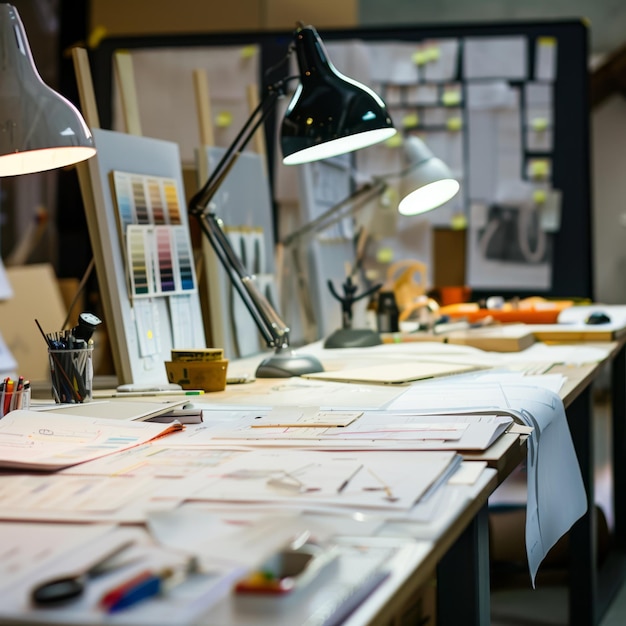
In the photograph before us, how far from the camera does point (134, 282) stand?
1923 millimetres

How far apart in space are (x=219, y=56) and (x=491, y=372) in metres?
2.48

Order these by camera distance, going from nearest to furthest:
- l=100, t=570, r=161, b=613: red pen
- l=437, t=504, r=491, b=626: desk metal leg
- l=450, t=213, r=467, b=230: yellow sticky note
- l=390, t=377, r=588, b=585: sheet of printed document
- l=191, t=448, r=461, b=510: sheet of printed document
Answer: l=100, t=570, r=161, b=613: red pen
l=191, t=448, r=461, b=510: sheet of printed document
l=437, t=504, r=491, b=626: desk metal leg
l=390, t=377, r=588, b=585: sheet of printed document
l=450, t=213, r=467, b=230: yellow sticky note

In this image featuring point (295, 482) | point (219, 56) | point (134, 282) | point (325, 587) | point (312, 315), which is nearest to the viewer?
point (325, 587)

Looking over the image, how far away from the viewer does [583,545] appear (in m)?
2.59

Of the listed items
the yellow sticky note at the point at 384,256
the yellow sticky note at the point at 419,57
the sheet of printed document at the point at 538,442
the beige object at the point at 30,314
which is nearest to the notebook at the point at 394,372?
the sheet of printed document at the point at 538,442

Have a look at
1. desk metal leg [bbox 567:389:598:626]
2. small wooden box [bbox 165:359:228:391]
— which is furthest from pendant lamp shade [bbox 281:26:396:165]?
desk metal leg [bbox 567:389:598:626]

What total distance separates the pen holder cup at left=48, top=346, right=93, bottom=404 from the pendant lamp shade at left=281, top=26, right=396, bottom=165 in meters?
0.57

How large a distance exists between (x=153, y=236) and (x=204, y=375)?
0.36 meters

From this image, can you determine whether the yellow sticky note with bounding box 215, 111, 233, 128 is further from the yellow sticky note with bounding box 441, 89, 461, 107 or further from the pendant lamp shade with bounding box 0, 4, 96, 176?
the pendant lamp shade with bounding box 0, 4, 96, 176

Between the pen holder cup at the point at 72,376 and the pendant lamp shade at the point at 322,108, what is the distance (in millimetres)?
570

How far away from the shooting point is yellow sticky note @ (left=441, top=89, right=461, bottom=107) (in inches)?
156

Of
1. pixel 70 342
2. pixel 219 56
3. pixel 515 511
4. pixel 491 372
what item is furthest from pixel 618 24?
pixel 70 342

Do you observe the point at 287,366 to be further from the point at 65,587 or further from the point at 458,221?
the point at 458,221

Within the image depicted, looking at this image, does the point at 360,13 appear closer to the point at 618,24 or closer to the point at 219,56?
the point at 618,24
